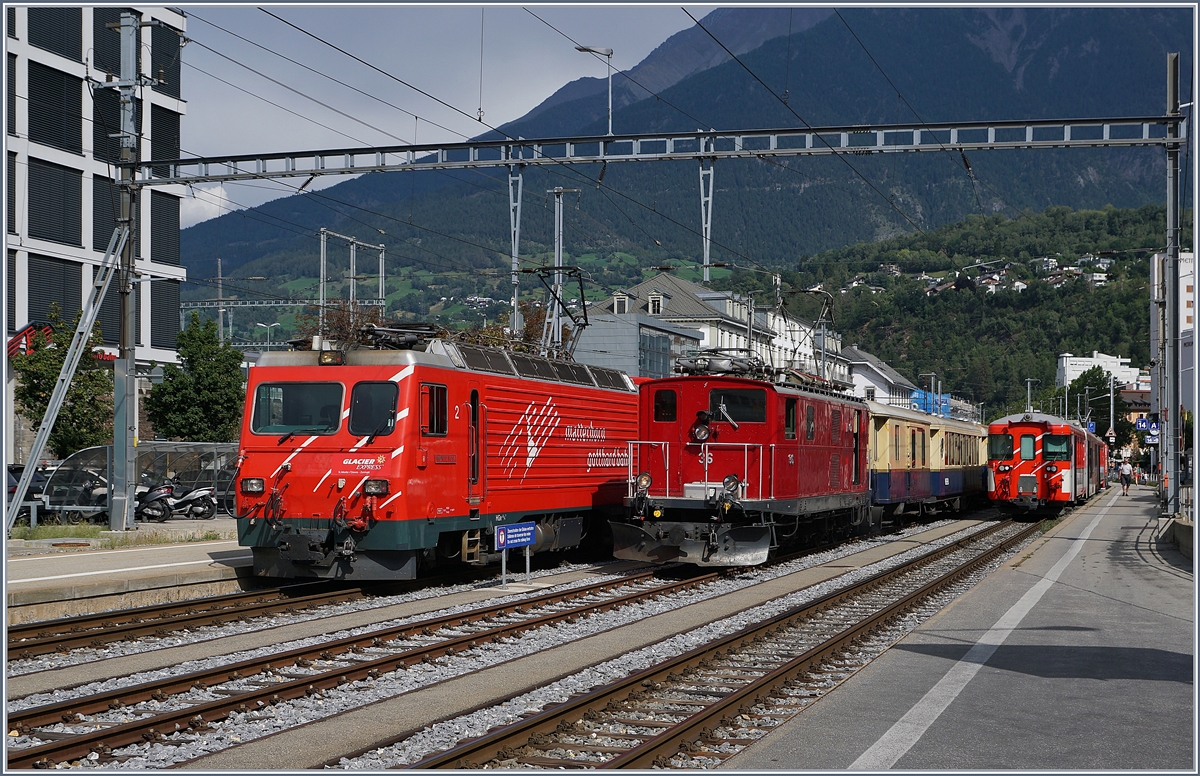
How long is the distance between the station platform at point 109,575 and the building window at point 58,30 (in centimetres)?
2740

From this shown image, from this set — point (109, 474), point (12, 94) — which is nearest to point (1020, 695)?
point (109, 474)

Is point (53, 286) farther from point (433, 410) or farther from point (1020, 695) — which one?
point (1020, 695)

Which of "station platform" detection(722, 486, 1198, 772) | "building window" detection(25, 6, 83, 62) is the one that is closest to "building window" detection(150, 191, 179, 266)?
"building window" detection(25, 6, 83, 62)

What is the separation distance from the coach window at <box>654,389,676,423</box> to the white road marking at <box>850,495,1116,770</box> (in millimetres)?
6384

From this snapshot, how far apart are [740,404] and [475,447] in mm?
4822

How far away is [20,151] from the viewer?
41.6 meters

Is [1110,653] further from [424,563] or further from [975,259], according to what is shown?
[975,259]

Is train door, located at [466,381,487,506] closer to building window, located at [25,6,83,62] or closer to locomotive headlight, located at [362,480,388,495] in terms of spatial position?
locomotive headlight, located at [362,480,388,495]

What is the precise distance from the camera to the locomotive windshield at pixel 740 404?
63.4ft

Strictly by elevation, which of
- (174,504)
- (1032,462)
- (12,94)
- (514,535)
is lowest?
(174,504)

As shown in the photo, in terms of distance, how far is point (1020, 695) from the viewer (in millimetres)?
9555

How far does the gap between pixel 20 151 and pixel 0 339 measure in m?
29.9

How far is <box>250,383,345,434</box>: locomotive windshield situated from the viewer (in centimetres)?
1559

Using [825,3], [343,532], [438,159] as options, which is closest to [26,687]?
[343,532]
